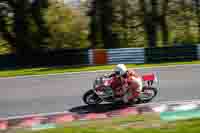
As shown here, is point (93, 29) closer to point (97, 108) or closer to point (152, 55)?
point (152, 55)

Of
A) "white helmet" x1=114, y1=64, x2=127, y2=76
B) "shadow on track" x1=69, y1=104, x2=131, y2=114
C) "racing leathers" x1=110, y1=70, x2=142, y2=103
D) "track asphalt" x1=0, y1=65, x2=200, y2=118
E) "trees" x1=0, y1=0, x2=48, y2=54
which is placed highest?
"trees" x1=0, y1=0, x2=48, y2=54

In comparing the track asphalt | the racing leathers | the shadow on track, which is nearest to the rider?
the racing leathers

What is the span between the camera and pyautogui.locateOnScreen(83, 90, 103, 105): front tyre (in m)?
13.2

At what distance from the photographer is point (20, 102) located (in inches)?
564

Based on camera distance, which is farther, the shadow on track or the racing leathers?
the racing leathers

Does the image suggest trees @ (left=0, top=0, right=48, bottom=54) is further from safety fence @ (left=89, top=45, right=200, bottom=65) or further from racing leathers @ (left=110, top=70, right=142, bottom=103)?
racing leathers @ (left=110, top=70, right=142, bottom=103)

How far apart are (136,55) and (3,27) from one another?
14.8m

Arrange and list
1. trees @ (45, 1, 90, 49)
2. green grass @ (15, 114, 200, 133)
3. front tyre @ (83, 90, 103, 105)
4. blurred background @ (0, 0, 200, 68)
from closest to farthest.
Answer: green grass @ (15, 114, 200, 133), front tyre @ (83, 90, 103, 105), blurred background @ (0, 0, 200, 68), trees @ (45, 1, 90, 49)

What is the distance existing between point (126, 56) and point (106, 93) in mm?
9882

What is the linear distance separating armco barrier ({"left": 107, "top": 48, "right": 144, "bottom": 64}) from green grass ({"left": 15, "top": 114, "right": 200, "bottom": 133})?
11947 millimetres

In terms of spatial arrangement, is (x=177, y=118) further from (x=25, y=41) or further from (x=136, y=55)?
(x=25, y=41)

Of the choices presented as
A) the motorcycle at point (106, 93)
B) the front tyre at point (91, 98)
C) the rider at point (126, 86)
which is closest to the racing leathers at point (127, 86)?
the rider at point (126, 86)

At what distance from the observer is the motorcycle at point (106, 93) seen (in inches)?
510

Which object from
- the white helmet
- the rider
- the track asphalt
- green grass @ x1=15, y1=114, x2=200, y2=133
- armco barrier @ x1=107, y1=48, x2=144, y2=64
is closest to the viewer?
green grass @ x1=15, y1=114, x2=200, y2=133
